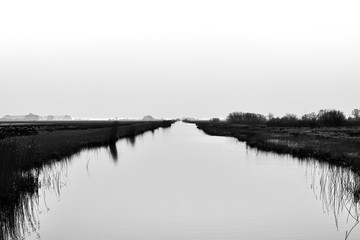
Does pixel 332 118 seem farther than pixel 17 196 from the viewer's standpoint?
Yes

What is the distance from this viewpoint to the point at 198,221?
11.7m

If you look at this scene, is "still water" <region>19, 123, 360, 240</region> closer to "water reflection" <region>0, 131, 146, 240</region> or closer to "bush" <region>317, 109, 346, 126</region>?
"water reflection" <region>0, 131, 146, 240</region>

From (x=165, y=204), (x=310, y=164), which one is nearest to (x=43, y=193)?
(x=165, y=204)

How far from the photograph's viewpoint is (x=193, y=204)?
46.8 feet

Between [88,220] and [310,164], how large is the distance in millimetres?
17922

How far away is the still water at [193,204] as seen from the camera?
423 inches

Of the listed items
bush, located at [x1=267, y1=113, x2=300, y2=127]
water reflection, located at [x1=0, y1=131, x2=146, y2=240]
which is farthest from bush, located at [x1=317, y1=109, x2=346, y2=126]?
water reflection, located at [x1=0, y1=131, x2=146, y2=240]

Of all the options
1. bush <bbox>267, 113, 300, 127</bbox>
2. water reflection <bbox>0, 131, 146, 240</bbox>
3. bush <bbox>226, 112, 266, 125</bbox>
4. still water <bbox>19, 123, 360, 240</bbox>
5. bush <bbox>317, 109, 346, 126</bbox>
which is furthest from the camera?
bush <bbox>226, 112, 266, 125</bbox>

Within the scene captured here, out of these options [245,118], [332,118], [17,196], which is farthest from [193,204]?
[245,118]

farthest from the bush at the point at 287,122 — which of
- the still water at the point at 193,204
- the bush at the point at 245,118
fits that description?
the still water at the point at 193,204

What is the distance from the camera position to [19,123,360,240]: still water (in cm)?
1073

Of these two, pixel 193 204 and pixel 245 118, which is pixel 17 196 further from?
pixel 245 118

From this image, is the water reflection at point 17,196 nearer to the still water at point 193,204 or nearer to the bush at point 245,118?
the still water at point 193,204

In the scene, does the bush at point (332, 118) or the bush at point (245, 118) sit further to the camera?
the bush at point (245, 118)
